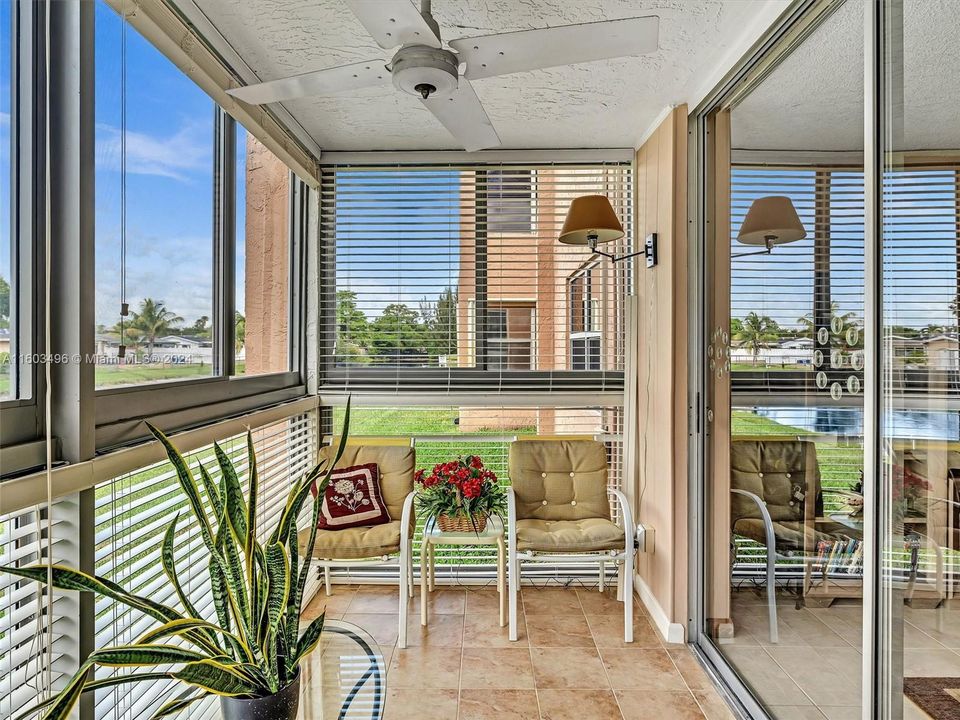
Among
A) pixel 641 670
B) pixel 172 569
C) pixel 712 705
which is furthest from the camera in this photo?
pixel 641 670

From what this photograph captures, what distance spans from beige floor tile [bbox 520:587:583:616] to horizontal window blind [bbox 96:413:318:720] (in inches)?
65.2

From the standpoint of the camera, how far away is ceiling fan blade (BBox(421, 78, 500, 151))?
1.67 metres

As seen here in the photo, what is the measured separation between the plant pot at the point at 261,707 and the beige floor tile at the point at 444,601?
183 centimetres

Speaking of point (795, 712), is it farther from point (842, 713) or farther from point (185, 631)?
point (185, 631)

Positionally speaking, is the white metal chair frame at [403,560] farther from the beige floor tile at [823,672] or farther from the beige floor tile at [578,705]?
the beige floor tile at [823,672]

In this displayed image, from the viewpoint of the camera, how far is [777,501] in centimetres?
191

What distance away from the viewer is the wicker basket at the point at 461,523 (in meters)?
2.78

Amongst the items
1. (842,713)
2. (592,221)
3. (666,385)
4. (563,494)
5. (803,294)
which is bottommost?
(842,713)

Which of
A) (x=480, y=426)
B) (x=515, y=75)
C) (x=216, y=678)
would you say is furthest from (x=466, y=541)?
(x=515, y=75)

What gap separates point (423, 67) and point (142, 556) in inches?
66.6

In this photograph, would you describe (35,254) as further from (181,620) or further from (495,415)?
(495,415)

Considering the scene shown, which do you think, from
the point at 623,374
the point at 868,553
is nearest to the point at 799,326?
the point at 868,553

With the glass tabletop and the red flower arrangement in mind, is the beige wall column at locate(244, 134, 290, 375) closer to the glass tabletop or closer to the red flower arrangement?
the red flower arrangement

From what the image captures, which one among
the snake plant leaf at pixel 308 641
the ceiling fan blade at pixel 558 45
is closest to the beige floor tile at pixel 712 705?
the snake plant leaf at pixel 308 641
